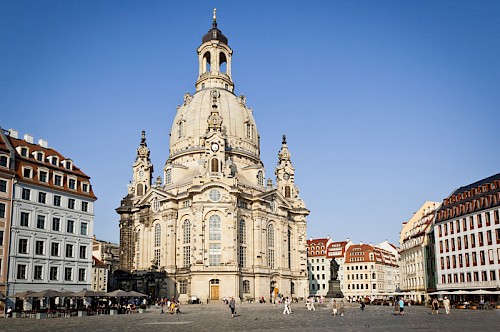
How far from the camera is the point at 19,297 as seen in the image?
54750 mm

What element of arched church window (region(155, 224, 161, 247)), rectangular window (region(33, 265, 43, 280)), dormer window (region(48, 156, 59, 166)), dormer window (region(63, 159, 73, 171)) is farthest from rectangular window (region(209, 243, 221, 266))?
rectangular window (region(33, 265, 43, 280))

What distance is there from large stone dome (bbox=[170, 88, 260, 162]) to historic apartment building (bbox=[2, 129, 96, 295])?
127 feet

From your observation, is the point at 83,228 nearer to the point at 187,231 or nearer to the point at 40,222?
the point at 40,222

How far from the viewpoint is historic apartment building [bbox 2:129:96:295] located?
192 ft

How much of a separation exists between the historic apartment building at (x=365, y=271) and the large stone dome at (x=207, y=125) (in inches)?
2091

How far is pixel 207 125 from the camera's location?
105562mm

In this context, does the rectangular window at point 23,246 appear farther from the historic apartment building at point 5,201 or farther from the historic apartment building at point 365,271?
the historic apartment building at point 365,271

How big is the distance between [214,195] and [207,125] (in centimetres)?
1940

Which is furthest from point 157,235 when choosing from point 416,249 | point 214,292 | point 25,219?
point 416,249

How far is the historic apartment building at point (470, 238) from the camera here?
241ft

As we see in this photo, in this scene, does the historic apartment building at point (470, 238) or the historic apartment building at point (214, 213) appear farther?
the historic apartment building at point (214, 213)

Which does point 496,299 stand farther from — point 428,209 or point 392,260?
point 392,260

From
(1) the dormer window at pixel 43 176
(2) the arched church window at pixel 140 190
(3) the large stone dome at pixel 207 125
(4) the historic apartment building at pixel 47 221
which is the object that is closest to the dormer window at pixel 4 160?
(4) the historic apartment building at pixel 47 221

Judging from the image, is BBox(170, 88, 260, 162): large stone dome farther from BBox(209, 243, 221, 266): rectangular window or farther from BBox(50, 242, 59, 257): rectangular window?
BBox(50, 242, 59, 257): rectangular window
